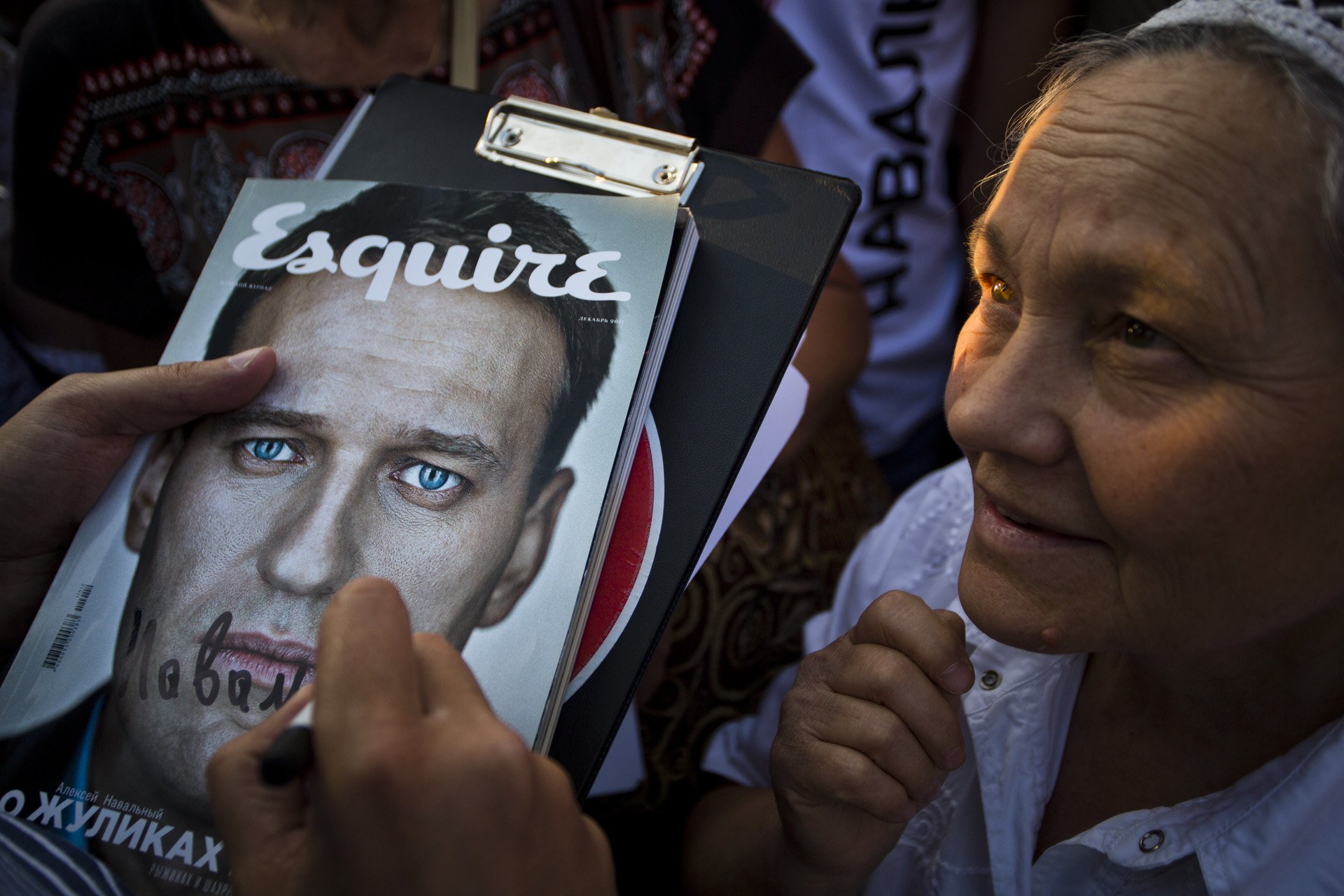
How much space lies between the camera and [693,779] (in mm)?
1097

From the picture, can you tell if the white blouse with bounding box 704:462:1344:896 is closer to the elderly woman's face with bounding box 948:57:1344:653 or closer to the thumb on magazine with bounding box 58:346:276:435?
the elderly woman's face with bounding box 948:57:1344:653

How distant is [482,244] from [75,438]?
0.37 metres

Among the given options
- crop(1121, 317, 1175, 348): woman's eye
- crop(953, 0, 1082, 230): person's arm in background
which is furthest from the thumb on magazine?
crop(953, 0, 1082, 230): person's arm in background

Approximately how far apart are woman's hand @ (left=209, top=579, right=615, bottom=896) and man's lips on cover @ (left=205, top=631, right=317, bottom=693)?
12 centimetres

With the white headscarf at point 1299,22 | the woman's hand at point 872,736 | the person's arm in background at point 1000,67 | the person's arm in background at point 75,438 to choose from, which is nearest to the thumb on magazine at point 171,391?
the person's arm in background at point 75,438

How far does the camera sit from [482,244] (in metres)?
0.73

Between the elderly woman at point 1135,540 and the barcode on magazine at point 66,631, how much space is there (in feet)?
1.89

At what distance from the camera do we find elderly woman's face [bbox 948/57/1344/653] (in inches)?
21.2

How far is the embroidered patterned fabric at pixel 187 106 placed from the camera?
1141 mm

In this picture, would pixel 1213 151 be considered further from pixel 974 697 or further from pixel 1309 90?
pixel 974 697

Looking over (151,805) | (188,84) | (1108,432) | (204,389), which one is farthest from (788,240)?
(188,84)

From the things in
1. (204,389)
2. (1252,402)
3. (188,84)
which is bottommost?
(1252,402)

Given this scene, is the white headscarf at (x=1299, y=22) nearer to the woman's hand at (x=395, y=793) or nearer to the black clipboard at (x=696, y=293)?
the black clipboard at (x=696, y=293)

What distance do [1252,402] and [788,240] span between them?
0.35 m
